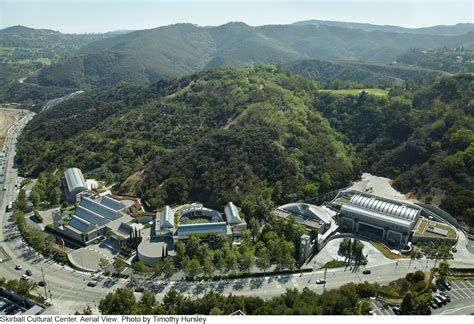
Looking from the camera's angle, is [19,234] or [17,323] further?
[19,234]

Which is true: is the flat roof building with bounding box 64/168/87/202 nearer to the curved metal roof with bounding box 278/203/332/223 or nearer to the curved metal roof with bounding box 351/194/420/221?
the curved metal roof with bounding box 278/203/332/223

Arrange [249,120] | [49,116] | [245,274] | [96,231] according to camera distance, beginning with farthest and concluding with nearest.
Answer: [49,116] → [249,120] → [96,231] → [245,274]

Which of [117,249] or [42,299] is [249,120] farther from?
[42,299]

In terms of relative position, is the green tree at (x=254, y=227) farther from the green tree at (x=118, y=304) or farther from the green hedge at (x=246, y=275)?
the green tree at (x=118, y=304)

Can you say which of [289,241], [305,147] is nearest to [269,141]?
[305,147]

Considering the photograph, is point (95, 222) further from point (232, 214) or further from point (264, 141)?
point (264, 141)
